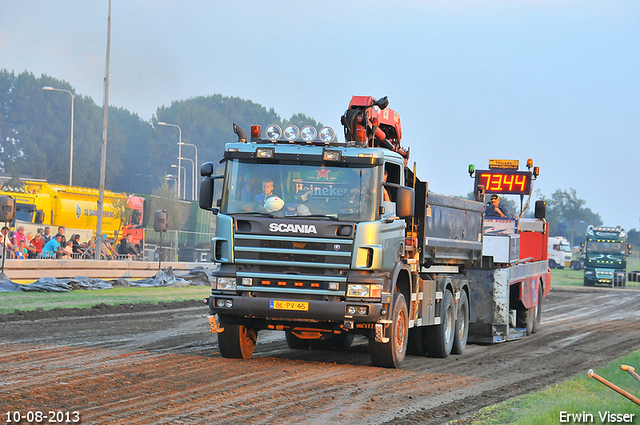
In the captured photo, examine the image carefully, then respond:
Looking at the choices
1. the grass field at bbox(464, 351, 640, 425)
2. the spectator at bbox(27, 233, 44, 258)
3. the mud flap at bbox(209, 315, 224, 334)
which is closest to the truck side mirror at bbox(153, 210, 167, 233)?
the spectator at bbox(27, 233, 44, 258)

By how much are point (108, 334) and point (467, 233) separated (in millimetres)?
6830

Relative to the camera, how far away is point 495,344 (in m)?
16.6

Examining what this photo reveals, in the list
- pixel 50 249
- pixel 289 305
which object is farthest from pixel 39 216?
pixel 289 305

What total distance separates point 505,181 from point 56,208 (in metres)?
26.2

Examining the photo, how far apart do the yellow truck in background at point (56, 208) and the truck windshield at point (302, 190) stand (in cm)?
2700

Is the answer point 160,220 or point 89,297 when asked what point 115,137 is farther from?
point 89,297

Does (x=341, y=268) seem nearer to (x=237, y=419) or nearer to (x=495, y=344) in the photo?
(x=237, y=419)

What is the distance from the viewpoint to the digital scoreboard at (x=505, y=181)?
67.3ft

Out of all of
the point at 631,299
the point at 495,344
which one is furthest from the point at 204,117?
the point at 495,344

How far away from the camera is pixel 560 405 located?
Result: 8.62 meters

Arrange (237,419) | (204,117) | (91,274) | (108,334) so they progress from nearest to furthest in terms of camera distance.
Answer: (237,419)
(108,334)
(91,274)
(204,117)

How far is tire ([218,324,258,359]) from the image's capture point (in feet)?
37.4

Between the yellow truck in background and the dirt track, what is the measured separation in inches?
874

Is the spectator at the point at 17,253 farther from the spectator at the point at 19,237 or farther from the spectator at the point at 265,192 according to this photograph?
the spectator at the point at 265,192
